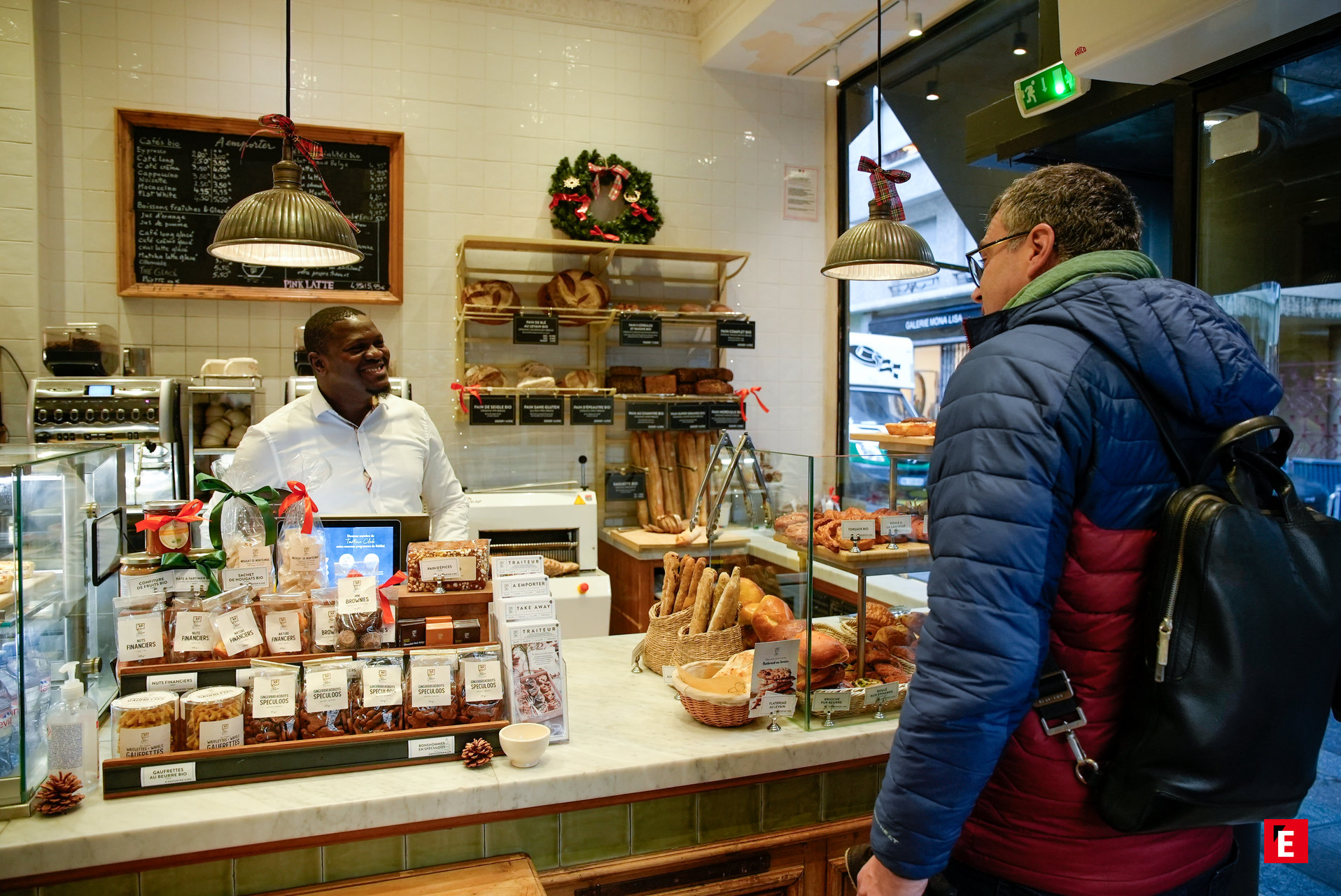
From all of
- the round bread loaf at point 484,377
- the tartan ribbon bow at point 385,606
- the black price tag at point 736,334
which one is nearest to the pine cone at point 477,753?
the tartan ribbon bow at point 385,606

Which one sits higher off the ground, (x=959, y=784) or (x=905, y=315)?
(x=905, y=315)

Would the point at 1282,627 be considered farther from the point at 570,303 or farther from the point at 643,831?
the point at 570,303

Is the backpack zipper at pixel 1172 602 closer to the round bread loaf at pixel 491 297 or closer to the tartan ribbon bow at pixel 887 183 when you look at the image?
the tartan ribbon bow at pixel 887 183

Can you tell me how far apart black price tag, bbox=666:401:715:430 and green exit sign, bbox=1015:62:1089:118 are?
7.35 ft

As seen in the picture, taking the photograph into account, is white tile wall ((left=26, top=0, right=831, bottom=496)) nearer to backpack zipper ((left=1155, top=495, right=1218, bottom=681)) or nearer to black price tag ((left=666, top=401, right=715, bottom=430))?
black price tag ((left=666, top=401, right=715, bottom=430))

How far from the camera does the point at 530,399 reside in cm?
437

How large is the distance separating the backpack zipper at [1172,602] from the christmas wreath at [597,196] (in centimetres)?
369

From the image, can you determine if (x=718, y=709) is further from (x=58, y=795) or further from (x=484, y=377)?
(x=484, y=377)

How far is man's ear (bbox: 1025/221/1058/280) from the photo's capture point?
1454 millimetres

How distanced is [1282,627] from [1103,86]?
196cm

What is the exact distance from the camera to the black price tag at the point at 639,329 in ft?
14.5

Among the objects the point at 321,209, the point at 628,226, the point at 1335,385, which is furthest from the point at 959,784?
the point at 628,226

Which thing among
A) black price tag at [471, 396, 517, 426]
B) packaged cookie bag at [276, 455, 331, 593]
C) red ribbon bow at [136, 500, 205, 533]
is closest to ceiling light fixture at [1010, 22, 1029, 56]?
black price tag at [471, 396, 517, 426]

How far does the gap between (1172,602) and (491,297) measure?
3599mm
